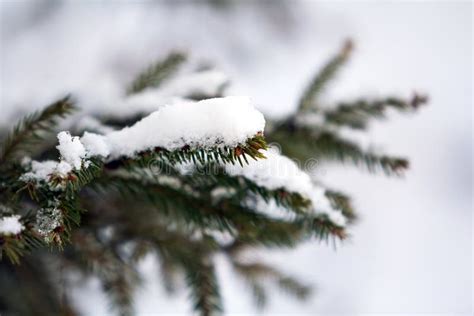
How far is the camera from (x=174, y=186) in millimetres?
974

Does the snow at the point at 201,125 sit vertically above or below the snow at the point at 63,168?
above

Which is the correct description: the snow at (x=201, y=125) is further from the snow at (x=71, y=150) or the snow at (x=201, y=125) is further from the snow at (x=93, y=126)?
the snow at (x=93, y=126)

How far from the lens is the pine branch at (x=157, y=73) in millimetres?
1278

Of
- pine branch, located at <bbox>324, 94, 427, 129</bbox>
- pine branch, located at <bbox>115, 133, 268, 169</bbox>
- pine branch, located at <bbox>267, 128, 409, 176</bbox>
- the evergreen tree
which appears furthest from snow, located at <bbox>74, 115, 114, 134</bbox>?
pine branch, located at <bbox>324, 94, 427, 129</bbox>

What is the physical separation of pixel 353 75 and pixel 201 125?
4.05 m

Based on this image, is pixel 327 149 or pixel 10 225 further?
pixel 327 149

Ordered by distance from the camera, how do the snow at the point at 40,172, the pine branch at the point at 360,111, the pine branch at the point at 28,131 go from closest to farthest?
the snow at the point at 40,172 → the pine branch at the point at 28,131 → the pine branch at the point at 360,111

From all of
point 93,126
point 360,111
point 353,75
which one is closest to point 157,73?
point 93,126

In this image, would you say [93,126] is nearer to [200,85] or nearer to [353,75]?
[200,85]

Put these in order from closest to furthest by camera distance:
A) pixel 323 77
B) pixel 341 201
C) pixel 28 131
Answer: pixel 28 131 < pixel 341 201 < pixel 323 77

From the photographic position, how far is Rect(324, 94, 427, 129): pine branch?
4.12 ft

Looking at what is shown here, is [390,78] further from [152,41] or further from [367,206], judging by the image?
[152,41]

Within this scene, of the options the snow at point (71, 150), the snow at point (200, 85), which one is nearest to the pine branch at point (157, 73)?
the snow at point (200, 85)

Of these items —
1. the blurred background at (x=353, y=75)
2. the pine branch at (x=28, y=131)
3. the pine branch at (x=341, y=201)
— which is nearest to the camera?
the pine branch at (x=28, y=131)
